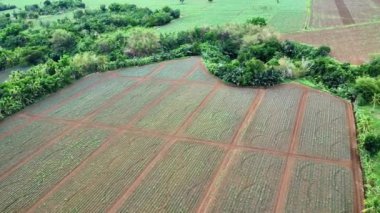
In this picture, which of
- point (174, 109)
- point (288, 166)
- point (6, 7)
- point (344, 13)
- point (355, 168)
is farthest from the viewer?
point (6, 7)

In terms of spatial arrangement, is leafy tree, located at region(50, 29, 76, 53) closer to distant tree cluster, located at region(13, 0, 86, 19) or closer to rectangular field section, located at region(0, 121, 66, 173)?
rectangular field section, located at region(0, 121, 66, 173)

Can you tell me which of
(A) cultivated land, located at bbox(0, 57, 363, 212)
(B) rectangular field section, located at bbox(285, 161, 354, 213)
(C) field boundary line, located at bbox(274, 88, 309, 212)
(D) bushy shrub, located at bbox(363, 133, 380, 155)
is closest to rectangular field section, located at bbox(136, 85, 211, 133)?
(A) cultivated land, located at bbox(0, 57, 363, 212)

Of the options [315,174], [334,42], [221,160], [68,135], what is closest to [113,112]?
[68,135]

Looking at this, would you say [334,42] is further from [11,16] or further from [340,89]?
[11,16]

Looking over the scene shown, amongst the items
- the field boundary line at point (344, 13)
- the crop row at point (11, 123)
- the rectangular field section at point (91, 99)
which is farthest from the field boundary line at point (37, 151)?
the field boundary line at point (344, 13)

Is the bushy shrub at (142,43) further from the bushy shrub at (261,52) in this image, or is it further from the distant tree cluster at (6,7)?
the distant tree cluster at (6,7)

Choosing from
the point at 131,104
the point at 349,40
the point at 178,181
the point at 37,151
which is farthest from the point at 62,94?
the point at 349,40

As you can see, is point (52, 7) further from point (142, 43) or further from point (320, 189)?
point (320, 189)
